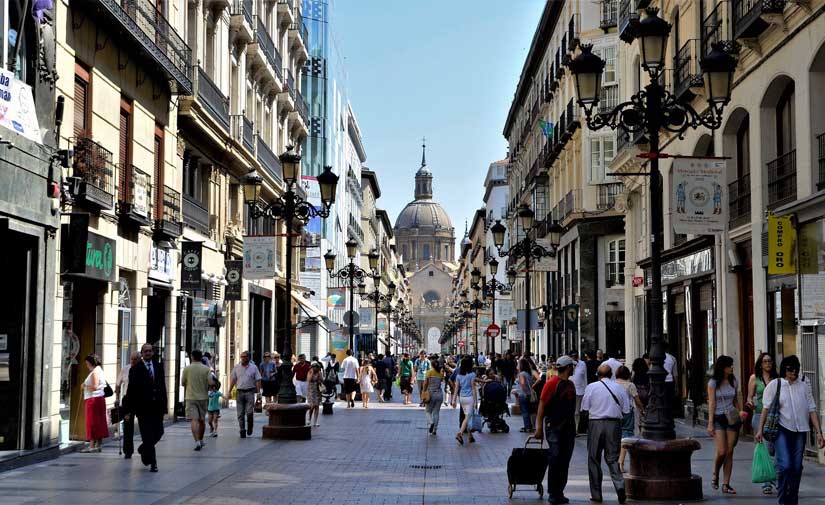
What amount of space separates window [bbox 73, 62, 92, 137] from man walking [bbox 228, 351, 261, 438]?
518cm

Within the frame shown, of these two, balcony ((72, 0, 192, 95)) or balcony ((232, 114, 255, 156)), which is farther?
balcony ((232, 114, 255, 156))

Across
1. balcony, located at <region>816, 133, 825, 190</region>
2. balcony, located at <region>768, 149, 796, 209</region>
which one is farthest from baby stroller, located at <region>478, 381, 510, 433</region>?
balcony, located at <region>816, 133, 825, 190</region>

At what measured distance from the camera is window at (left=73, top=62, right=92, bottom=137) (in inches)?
768

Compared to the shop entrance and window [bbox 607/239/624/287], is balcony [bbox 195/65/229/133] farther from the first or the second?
window [bbox 607/239/624/287]

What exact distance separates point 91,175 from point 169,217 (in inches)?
241

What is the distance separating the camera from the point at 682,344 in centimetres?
2878

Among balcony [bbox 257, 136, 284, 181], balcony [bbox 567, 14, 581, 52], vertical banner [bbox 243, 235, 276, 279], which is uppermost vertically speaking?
balcony [bbox 567, 14, 581, 52]

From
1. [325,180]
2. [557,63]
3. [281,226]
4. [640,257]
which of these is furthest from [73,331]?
[557,63]

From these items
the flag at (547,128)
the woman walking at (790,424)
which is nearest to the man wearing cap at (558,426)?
the woman walking at (790,424)

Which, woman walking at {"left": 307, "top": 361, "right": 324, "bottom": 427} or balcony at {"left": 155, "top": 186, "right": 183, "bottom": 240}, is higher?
balcony at {"left": 155, "top": 186, "right": 183, "bottom": 240}

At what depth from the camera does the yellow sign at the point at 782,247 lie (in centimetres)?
1773

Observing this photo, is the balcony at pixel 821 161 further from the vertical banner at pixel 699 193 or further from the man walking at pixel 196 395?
the man walking at pixel 196 395

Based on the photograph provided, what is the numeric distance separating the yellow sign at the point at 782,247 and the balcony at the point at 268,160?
70.6 ft

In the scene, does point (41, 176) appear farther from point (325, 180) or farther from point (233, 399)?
point (233, 399)
